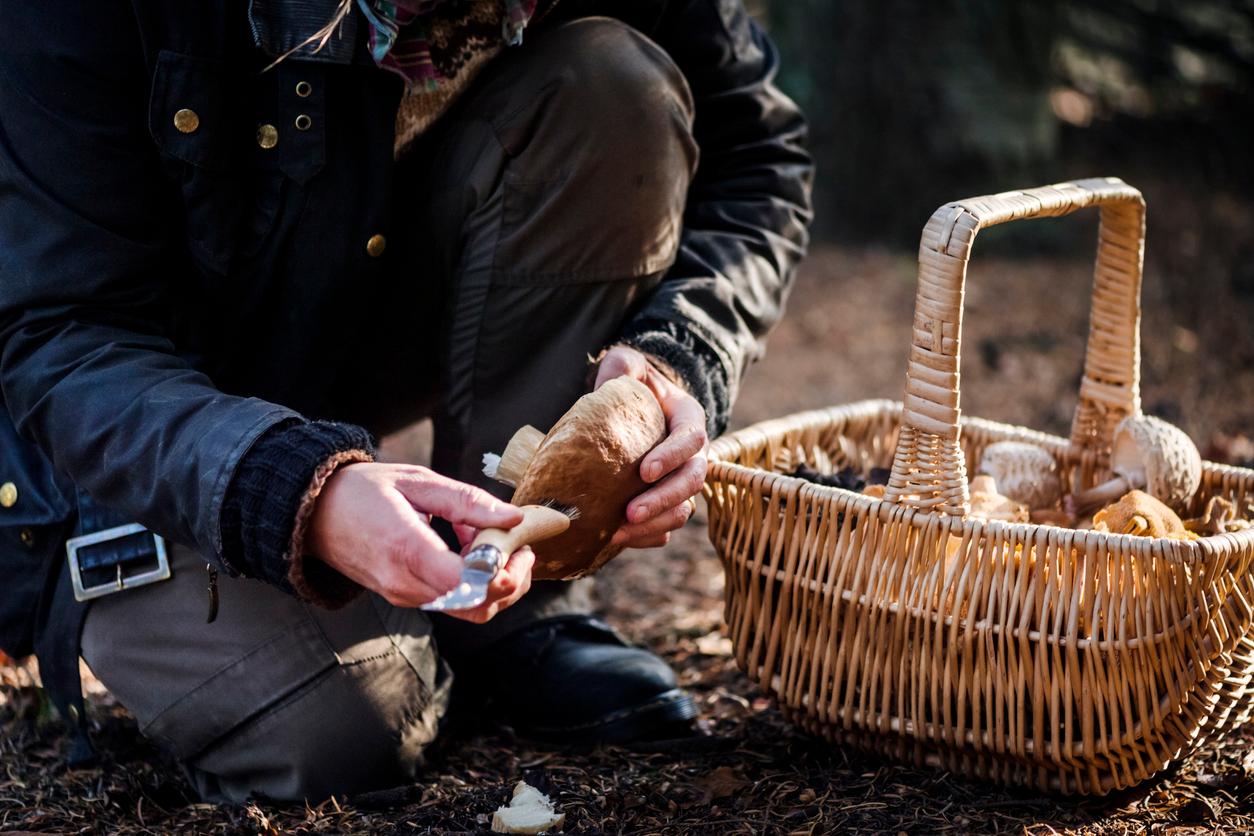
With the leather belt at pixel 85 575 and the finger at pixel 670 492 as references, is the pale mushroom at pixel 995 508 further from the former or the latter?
the leather belt at pixel 85 575

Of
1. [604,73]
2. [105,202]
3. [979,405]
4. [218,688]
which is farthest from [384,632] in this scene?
[979,405]

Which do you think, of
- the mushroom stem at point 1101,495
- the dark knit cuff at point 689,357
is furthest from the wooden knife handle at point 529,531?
the mushroom stem at point 1101,495

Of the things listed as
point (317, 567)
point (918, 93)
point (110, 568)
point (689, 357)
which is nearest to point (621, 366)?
point (689, 357)

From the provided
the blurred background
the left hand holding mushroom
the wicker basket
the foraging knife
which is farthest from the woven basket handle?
the blurred background

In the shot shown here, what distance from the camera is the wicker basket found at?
1353 mm

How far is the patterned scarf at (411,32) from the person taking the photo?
148 centimetres

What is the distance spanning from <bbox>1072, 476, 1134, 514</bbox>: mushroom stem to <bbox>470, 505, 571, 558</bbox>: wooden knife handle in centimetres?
87

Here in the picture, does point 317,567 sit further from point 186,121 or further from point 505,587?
point 186,121

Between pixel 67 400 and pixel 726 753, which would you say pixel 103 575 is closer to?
pixel 67 400

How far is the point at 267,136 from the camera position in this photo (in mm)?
1509

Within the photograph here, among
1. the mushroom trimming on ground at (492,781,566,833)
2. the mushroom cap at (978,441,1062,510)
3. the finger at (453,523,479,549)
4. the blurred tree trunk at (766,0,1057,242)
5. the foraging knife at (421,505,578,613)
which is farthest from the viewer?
the blurred tree trunk at (766,0,1057,242)

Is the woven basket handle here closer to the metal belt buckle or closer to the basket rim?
the basket rim

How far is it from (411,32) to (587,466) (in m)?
0.67

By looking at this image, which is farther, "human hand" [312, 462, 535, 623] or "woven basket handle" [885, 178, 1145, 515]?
"woven basket handle" [885, 178, 1145, 515]
